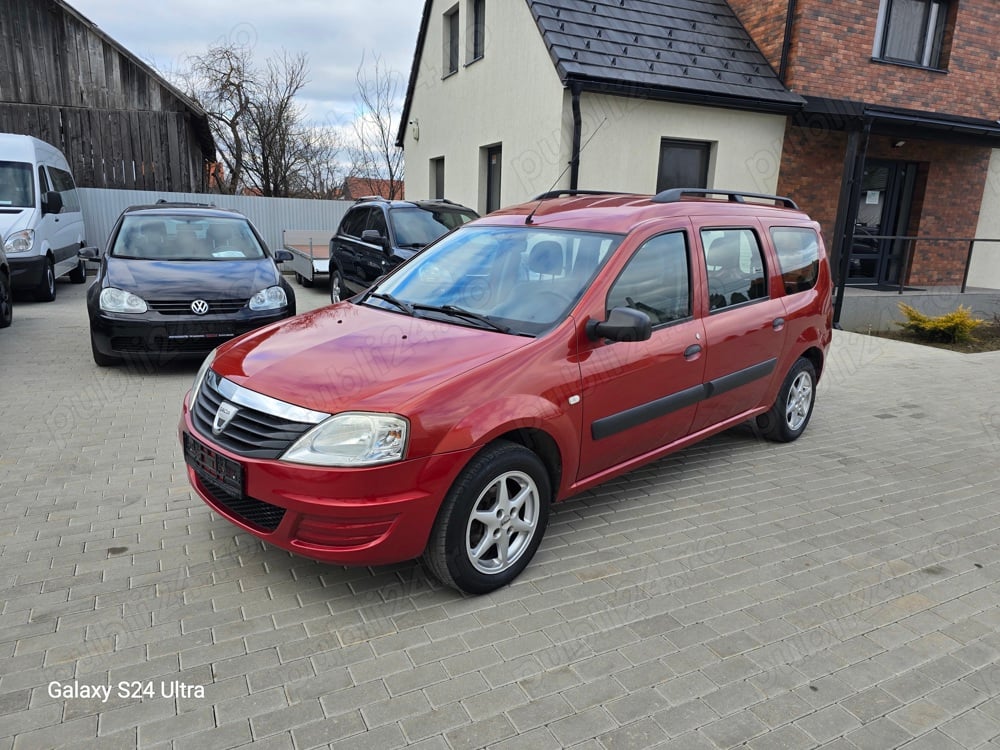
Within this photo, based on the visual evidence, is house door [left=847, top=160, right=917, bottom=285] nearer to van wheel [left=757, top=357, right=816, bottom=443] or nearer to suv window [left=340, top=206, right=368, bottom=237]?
van wheel [left=757, top=357, right=816, bottom=443]

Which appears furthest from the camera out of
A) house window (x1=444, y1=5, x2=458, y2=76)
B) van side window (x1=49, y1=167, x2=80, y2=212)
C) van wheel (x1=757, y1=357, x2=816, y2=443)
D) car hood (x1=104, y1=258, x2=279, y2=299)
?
house window (x1=444, y1=5, x2=458, y2=76)

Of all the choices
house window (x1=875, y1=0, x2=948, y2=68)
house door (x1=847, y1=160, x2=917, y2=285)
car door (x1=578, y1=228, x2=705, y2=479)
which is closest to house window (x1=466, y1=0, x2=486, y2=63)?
house window (x1=875, y1=0, x2=948, y2=68)

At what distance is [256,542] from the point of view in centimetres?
353

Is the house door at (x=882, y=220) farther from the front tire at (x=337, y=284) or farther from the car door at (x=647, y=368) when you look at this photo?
the car door at (x=647, y=368)

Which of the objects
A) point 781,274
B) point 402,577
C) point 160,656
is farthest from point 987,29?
point 160,656

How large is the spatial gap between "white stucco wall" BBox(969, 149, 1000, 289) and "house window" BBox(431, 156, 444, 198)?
1211cm

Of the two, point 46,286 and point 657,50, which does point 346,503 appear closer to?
point 657,50

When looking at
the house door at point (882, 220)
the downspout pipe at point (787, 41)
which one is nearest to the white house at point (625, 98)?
the downspout pipe at point (787, 41)

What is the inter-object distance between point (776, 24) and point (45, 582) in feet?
43.7

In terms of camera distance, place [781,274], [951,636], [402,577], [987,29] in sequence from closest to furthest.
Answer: [951,636]
[402,577]
[781,274]
[987,29]

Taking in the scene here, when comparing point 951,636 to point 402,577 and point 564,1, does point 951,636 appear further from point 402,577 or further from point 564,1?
point 564,1

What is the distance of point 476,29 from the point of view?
46.9 feet

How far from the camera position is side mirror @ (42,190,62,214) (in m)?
11.2

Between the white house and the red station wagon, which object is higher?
the white house
